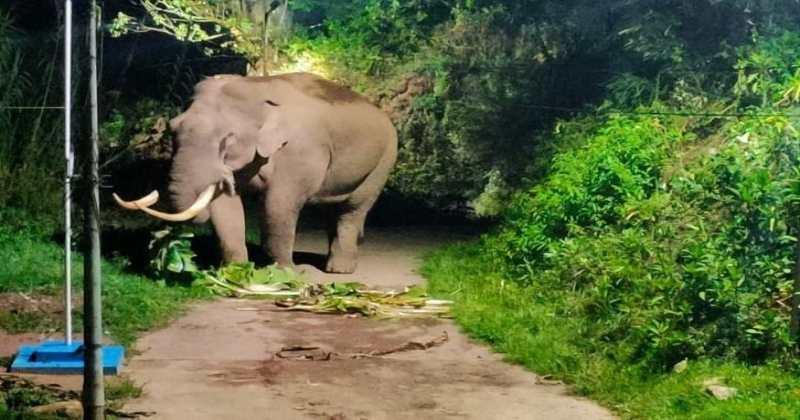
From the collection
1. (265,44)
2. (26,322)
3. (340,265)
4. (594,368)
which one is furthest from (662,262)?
(265,44)

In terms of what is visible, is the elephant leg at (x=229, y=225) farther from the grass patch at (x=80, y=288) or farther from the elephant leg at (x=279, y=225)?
the grass patch at (x=80, y=288)

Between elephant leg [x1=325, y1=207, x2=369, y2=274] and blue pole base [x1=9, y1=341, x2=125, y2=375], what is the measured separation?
398 cm

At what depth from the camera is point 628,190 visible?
952cm

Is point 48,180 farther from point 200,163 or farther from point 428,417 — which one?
point 428,417

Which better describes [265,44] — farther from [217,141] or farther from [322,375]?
[322,375]

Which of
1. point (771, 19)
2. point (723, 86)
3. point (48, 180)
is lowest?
point (48, 180)

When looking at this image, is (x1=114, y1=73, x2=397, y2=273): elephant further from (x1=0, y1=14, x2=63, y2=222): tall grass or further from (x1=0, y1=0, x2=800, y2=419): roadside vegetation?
(x1=0, y1=14, x2=63, y2=222): tall grass

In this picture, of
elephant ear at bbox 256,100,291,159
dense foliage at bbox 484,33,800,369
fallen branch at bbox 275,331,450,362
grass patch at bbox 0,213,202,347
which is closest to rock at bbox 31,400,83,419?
grass patch at bbox 0,213,202,347

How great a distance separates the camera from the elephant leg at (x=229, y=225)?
9.79 meters

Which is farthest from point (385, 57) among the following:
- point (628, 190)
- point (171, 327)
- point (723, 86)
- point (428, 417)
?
point (428, 417)

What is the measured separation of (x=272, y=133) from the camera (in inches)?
388

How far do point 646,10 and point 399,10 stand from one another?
394 centimetres

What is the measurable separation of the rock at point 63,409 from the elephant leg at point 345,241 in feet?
16.8

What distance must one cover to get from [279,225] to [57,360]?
12.3 feet
